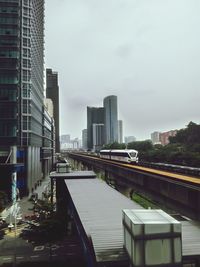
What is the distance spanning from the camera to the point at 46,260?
106 feet

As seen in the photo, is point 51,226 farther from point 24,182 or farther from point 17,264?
point 24,182

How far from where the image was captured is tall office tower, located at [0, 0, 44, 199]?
252 feet

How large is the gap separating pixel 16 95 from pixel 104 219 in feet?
209

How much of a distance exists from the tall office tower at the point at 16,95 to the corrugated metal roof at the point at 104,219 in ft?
147

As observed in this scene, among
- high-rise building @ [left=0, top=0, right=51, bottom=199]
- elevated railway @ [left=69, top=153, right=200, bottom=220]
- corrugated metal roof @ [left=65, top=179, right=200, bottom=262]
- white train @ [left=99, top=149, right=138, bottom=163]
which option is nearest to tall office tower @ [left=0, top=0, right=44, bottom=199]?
high-rise building @ [left=0, top=0, right=51, bottom=199]

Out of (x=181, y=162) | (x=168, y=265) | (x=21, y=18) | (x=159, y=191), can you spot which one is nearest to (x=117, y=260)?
(x=168, y=265)

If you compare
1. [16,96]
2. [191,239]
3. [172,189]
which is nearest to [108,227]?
[191,239]

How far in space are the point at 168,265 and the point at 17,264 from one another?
2311 cm

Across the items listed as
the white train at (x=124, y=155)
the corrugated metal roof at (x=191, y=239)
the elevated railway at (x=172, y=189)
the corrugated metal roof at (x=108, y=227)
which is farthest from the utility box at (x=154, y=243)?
the white train at (x=124, y=155)

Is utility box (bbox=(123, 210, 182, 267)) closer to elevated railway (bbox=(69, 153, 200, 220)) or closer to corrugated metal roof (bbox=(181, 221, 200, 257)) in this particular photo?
corrugated metal roof (bbox=(181, 221, 200, 257))

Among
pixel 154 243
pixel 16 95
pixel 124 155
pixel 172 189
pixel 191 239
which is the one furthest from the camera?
pixel 16 95

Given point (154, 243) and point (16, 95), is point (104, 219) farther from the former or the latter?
point (16, 95)

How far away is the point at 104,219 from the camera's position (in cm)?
2131

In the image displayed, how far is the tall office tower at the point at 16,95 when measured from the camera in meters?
76.9
